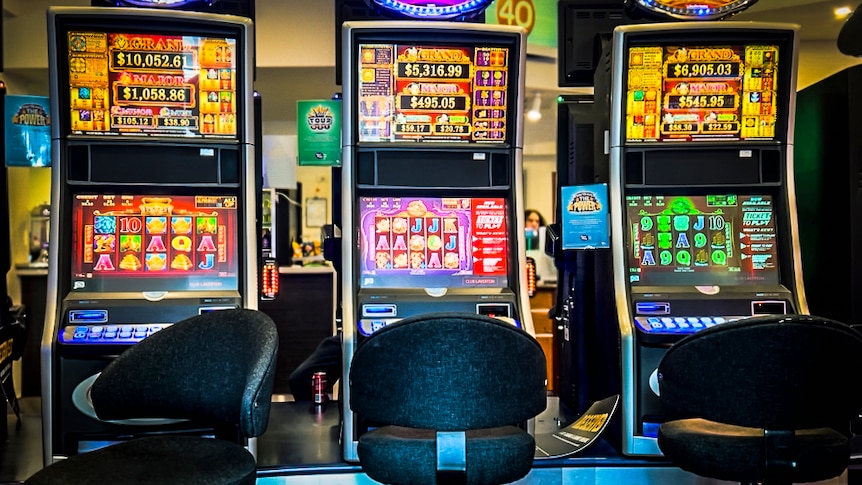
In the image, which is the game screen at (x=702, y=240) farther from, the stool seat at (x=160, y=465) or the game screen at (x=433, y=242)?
the stool seat at (x=160, y=465)

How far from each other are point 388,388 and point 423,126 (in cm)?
158

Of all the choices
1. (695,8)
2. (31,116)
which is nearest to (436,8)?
(695,8)

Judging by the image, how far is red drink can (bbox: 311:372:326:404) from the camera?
12.8 feet

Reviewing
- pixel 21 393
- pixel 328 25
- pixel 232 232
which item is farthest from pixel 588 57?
pixel 21 393

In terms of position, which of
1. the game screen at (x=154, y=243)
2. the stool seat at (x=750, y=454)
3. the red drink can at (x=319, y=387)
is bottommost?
the red drink can at (x=319, y=387)

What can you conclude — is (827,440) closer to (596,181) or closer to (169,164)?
(596,181)

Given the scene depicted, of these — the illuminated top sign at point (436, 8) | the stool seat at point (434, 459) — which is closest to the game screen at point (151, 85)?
the illuminated top sign at point (436, 8)

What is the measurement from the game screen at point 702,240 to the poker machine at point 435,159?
1.90ft

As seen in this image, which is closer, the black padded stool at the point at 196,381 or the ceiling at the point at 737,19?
the black padded stool at the point at 196,381

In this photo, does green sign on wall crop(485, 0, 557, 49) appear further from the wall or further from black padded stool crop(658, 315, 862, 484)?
black padded stool crop(658, 315, 862, 484)

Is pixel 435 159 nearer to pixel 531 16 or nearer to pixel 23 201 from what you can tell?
pixel 531 16

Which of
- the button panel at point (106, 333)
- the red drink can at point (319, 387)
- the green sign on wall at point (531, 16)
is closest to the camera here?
the button panel at point (106, 333)

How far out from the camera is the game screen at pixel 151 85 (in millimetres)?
3084

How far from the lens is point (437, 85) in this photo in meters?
3.27
